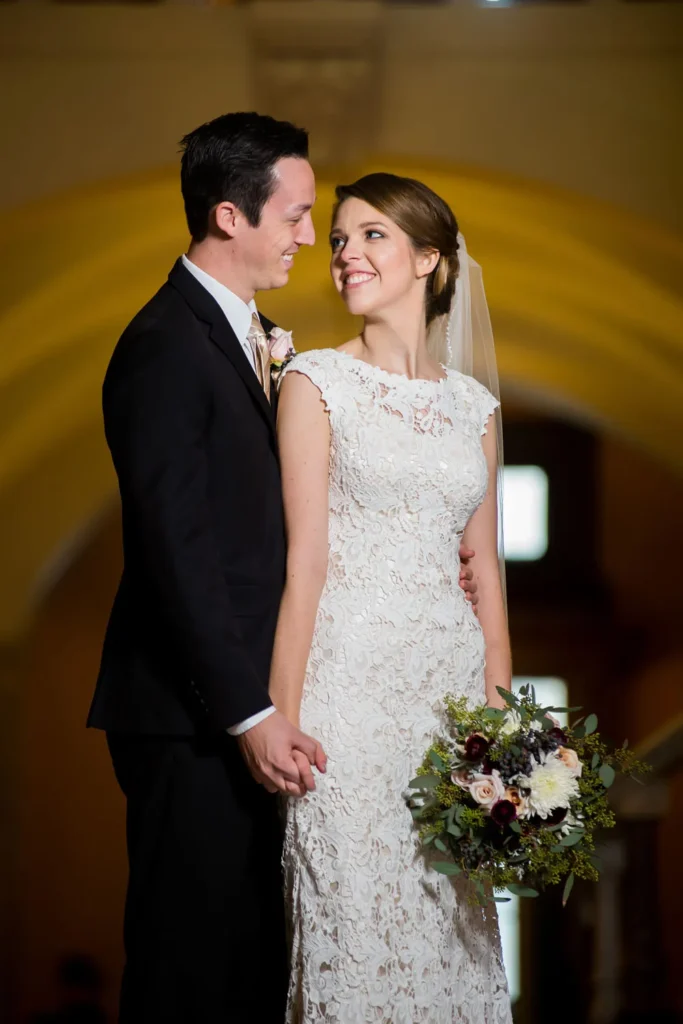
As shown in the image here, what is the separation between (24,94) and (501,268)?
10.5 feet

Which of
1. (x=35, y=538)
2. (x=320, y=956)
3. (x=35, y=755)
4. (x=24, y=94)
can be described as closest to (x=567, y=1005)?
(x=35, y=755)

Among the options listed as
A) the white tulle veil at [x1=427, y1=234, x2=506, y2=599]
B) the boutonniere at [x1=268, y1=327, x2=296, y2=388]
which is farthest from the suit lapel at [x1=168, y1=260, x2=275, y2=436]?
the white tulle veil at [x1=427, y1=234, x2=506, y2=599]

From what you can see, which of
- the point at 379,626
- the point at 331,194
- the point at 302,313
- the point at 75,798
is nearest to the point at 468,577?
the point at 379,626

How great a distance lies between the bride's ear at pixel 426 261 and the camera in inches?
130

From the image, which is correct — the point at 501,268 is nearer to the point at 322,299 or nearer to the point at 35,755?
the point at 322,299

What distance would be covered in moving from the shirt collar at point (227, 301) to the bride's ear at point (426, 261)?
431 millimetres

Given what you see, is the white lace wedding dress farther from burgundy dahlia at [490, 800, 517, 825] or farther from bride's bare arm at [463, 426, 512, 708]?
burgundy dahlia at [490, 800, 517, 825]

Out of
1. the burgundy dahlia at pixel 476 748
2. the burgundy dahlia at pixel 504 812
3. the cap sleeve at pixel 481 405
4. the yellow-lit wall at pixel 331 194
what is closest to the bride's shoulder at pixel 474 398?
the cap sleeve at pixel 481 405

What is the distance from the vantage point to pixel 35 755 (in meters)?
12.6

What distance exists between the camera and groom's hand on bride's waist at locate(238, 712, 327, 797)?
9.25ft

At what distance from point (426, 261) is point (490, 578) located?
0.78 m

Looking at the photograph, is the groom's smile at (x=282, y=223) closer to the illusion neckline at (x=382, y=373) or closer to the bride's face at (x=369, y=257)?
the bride's face at (x=369, y=257)

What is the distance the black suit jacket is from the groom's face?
150mm

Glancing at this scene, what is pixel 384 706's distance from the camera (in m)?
3.13
